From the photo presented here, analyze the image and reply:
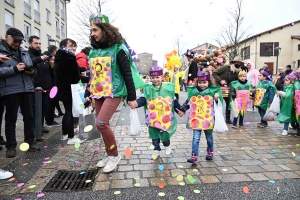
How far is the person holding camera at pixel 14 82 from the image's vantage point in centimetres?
374

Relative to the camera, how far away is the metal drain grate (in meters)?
2.80

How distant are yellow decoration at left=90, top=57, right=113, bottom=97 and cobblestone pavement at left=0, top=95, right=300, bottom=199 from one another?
108 cm

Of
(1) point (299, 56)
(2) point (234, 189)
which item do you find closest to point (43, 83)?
(2) point (234, 189)

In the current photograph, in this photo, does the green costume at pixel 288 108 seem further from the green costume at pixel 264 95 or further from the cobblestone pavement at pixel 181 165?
the green costume at pixel 264 95

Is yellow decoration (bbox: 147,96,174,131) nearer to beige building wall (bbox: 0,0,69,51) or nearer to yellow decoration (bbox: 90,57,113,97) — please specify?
yellow decoration (bbox: 90,57,113,97)

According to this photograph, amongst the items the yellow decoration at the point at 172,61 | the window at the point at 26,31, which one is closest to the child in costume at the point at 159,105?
the yellow decoration at the point at 172,61

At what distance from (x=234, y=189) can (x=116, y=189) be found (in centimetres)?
133

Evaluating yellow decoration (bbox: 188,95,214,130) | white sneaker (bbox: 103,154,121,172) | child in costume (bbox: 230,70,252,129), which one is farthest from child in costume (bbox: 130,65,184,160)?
child in costume (bbox: 230,70,252,129)

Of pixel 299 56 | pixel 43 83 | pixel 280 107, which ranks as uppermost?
pixel 299 56

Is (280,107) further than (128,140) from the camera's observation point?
Yes

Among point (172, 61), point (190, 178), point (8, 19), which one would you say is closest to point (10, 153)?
point (190, 178)

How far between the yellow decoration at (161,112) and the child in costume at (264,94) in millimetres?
3701

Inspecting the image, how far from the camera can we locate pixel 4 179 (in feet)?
10.0

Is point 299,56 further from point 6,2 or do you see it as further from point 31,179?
point 31,179
